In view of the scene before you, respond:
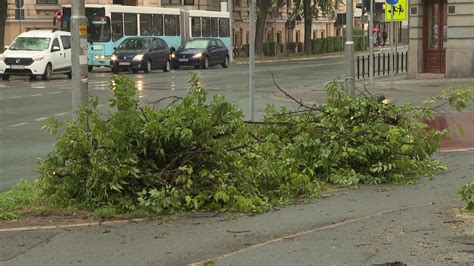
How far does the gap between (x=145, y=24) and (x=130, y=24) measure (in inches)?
57.2

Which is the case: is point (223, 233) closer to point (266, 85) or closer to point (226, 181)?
point (226, 181)

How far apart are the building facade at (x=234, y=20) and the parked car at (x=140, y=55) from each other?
3224 millimetres

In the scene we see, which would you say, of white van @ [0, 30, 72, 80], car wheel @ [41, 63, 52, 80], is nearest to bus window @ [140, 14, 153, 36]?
white van @ [0, 30, 72, 80]

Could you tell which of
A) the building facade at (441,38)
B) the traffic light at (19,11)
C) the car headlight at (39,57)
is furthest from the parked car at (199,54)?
the building facade at (441,38)

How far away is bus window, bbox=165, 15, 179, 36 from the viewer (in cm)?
4625

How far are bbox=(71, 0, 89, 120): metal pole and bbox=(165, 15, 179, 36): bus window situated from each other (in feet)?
121

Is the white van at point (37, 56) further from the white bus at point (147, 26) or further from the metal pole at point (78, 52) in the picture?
the metal pole at point (78, 52)

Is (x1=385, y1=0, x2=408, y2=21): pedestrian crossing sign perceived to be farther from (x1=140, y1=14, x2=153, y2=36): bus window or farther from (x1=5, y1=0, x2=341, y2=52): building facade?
(x1=140, y1=14, x2=153, y2=36): bus window

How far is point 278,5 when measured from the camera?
218ft

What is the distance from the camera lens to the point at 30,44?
107 ft

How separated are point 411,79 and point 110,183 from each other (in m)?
24.0

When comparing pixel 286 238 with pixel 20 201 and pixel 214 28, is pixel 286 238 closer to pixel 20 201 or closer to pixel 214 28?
pixel 20 201

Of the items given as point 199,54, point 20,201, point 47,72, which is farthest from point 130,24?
point 20,201

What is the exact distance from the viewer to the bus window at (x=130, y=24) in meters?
42.4
